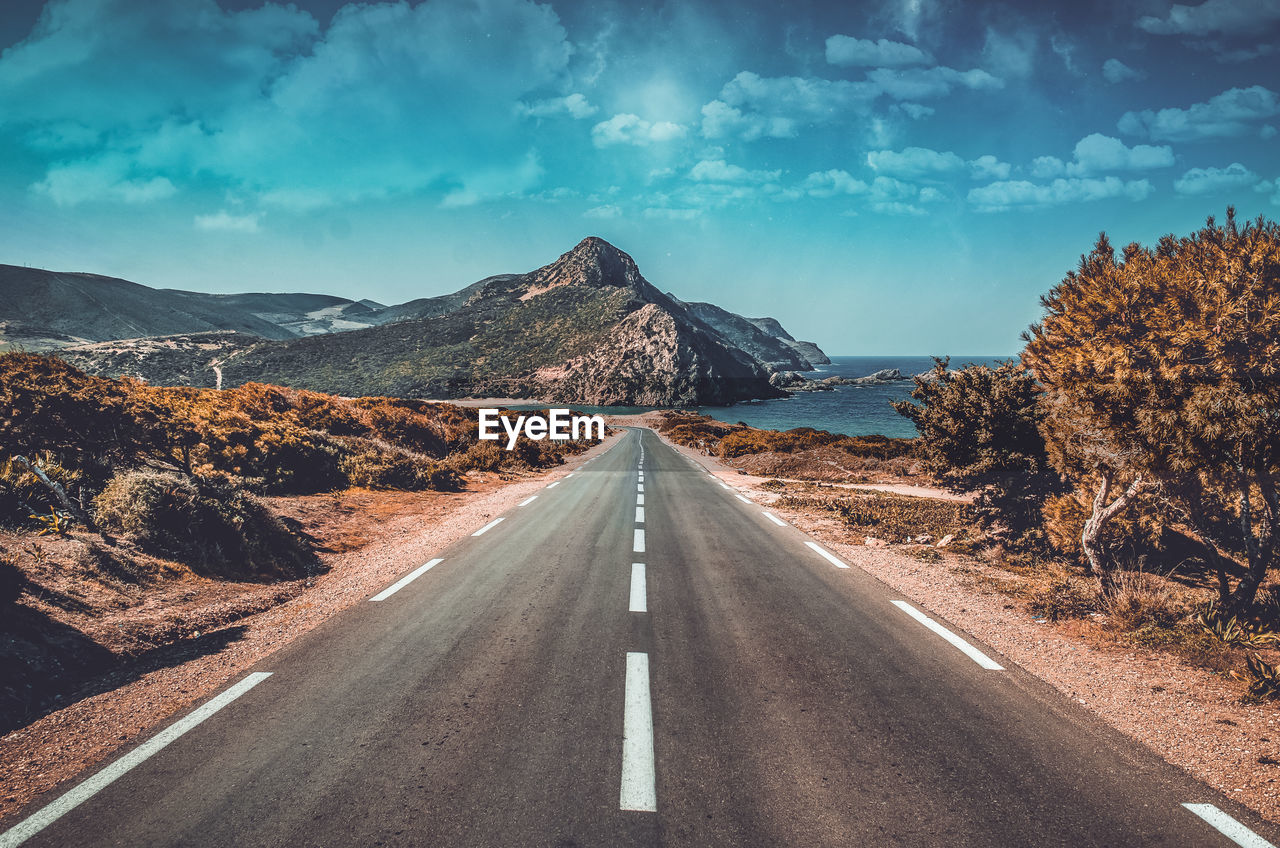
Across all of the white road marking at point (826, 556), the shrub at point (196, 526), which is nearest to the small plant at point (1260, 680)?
the white road marking at point (826, 556)

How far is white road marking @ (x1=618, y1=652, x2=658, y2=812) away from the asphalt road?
0.02 metres

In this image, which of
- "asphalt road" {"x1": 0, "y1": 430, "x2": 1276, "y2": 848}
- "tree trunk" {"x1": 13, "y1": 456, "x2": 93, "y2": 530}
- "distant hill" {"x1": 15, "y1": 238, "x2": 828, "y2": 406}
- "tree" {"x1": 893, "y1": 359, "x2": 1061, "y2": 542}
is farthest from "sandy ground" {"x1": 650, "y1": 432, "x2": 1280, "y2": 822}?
"distant hill" {"x1": 15, "y1": 238, "x2": 828, "y2": 406}

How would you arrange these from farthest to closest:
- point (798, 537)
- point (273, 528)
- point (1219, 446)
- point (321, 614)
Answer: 1. point (798, 537)
2. point (273, 528)
3. point (321, 614)
4. point (1219, 446)

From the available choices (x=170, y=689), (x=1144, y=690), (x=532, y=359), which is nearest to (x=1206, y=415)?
(x=1144, y=690)

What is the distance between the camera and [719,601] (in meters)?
7.03

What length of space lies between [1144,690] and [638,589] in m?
5.41

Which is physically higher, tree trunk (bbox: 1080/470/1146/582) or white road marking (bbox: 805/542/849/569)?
tree trunk (bbox: 1080/470/1146/582)

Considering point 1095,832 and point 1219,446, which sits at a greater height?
point 1219,446

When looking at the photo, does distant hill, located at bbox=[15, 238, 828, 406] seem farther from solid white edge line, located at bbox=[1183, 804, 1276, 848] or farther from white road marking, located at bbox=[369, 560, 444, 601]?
solid white edge line, located at bbox=[1183, 804, 1276, 848]

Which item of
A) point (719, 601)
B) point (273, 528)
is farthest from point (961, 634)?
→ point (273, 528)

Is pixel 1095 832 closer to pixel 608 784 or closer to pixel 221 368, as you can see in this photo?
pixel 608 784

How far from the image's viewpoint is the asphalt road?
298 centimetres

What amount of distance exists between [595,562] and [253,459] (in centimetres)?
1018

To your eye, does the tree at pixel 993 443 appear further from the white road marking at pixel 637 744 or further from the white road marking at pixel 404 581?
the white road marking at pixel 404 581
